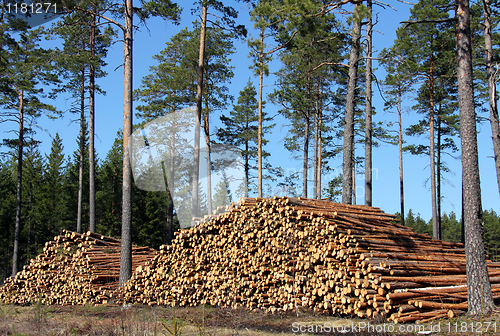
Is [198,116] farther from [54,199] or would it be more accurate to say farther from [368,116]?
[54,199]

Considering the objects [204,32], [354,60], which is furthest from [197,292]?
[204,32]

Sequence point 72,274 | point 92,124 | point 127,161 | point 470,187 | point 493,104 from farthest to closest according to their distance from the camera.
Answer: point 92,124 < point 493,104 < point 72,274 < point 127,161 < point 470,187

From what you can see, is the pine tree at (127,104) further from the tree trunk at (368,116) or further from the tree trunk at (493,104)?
the tree trunk at (493,104)

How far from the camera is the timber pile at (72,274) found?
11.1 meters

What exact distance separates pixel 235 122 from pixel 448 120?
45.5 ft

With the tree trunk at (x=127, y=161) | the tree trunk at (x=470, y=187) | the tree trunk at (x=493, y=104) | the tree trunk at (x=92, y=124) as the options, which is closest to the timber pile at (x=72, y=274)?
the tree trunk at (x=127, y=161)

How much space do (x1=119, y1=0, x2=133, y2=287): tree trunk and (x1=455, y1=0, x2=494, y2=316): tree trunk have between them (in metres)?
8.06

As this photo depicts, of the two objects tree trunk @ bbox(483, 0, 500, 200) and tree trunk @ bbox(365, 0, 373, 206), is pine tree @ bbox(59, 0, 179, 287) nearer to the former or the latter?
tree trunk @ bbox(365, 0, 373, 206)

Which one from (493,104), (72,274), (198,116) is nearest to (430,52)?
(493,104)

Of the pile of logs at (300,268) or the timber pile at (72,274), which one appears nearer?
the pile of logs at (300,268)

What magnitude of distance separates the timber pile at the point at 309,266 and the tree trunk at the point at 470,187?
428 millimetres

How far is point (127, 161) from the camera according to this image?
10609 mm

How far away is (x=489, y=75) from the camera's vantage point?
13117 millimetres

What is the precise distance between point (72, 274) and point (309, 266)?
782 centimetres
